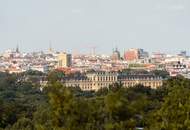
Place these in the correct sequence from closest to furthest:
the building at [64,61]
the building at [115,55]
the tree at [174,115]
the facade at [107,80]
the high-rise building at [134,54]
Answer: the tree at [174,115]
the facade at [107,80]
the building at [64,61]
the building at [115,55]
the high-rise building at [134,54]

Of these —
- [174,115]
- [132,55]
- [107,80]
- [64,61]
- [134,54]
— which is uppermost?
[134,54]

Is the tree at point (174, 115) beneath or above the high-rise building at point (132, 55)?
beneath

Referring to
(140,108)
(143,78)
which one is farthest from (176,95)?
(143,78)

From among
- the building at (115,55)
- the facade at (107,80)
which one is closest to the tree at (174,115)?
the facade at (107,80)

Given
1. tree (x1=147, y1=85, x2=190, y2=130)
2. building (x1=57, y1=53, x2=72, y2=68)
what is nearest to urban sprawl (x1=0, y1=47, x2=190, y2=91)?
building (x1=57, y1=53, x2=72, y2=68)

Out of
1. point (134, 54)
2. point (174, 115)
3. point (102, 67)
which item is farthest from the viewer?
point (134, 54)

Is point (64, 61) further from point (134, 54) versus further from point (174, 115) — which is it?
point (174, 115)

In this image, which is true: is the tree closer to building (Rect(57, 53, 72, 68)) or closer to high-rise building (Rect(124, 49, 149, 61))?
building (Rect(57, 53, 72, 68))

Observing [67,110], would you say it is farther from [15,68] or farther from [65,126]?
[15,68]

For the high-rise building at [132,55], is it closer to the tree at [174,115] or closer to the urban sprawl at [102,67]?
the urban sprawl at [102,67]

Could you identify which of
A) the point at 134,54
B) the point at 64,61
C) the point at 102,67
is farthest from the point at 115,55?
the point at 102,67

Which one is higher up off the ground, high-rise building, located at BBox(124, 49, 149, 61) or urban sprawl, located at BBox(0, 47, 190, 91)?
high-rise building, located at BBox(124, 49, 149, 61)

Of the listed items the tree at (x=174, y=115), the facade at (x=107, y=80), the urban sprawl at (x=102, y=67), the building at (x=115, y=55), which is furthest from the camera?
the building at (x=115, y=55)
